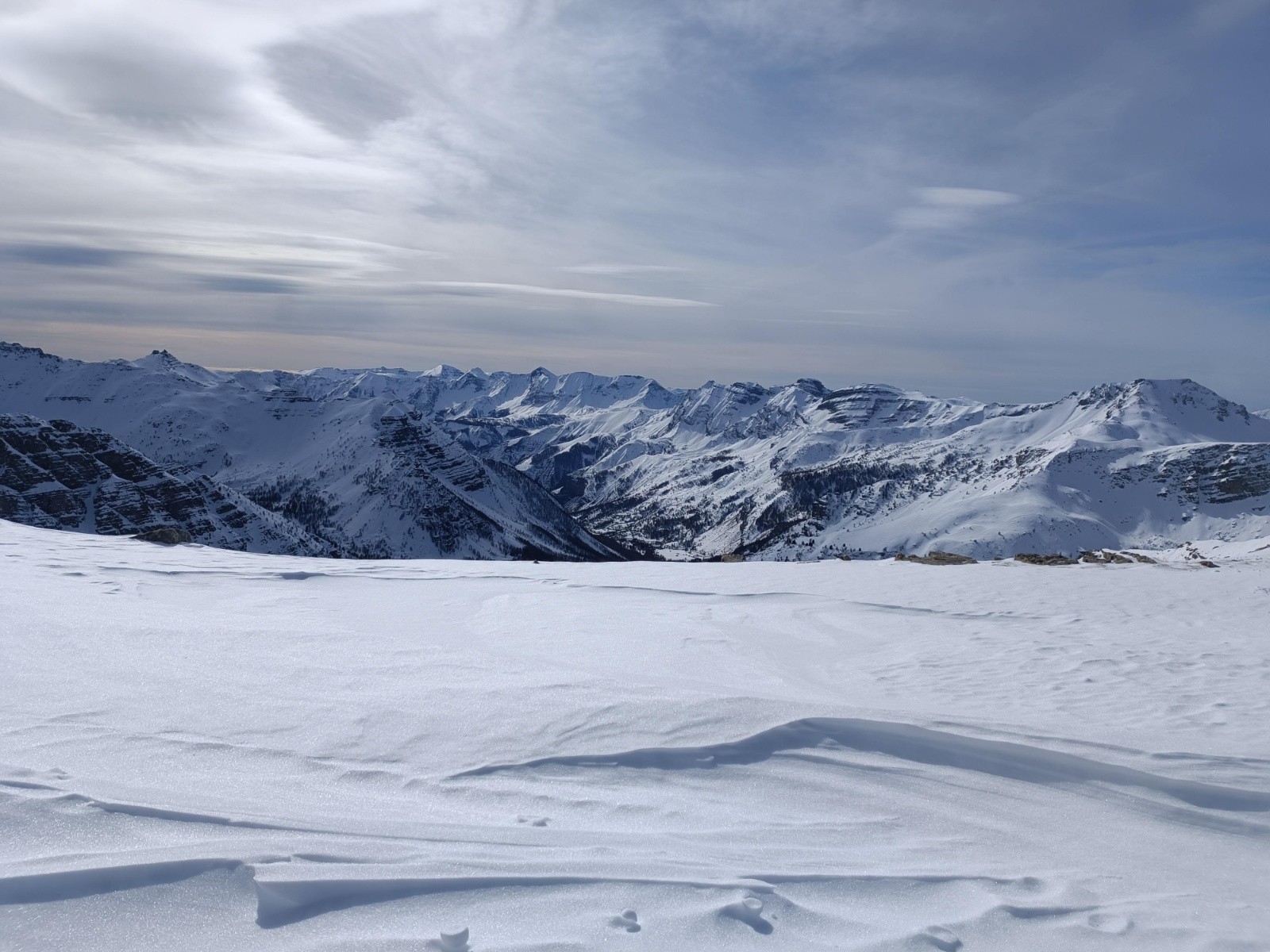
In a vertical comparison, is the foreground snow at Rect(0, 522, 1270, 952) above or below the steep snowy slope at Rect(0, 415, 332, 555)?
above

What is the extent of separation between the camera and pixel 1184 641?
9.70 m

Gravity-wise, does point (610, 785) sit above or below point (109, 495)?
above

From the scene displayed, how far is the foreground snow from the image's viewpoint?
3.17m

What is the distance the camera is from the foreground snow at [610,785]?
317 cm

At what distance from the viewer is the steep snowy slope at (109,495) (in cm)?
12188

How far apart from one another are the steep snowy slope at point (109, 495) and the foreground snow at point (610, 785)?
12189 centimetres

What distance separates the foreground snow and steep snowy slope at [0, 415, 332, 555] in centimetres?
12189

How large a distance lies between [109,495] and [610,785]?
16271 centimetres

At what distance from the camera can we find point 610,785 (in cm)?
474

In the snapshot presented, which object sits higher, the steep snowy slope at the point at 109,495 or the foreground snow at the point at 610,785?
the foreground snow at the point at 610,785

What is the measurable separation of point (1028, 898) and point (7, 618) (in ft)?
A: 33.2

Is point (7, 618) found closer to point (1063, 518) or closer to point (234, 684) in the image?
point (234, 684)

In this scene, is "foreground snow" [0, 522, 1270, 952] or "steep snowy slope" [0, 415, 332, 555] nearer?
"foreground snow" [0, 522, 1270, 952]

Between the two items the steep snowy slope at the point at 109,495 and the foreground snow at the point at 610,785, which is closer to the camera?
the foreground snow at the point at 610,785
